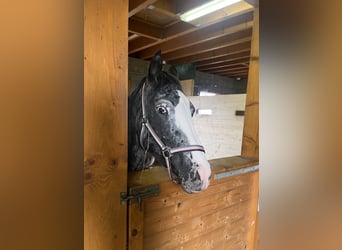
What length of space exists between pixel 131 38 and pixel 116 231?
91 centimetres

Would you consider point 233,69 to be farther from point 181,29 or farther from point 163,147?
point 163,147

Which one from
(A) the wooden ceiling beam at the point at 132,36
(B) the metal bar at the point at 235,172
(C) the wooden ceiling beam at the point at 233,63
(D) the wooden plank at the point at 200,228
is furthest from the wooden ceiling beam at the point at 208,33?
(D) the wooden plank at the point at 200,228

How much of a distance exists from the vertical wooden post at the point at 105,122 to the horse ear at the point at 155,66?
0.25m

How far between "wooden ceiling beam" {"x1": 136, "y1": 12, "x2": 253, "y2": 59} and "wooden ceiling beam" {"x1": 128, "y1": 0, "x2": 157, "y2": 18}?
0.20m

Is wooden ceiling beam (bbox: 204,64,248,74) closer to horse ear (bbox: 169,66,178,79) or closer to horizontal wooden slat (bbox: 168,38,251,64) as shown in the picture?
horizontal wooden slat (bbox: 168,38,251,64)

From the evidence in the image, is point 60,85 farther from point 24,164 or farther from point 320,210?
point 320,210

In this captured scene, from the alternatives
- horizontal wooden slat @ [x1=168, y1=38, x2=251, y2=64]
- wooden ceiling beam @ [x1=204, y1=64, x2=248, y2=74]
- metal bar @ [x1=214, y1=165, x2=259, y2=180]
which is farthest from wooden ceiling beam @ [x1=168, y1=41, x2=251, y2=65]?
metal bar @ [x1=214, y1=165, x2=259, y2=180]

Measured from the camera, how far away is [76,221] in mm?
685

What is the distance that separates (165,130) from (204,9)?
2.83ft

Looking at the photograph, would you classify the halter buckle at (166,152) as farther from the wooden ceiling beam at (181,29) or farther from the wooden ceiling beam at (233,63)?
the wooden ceiling beam at (233,63)

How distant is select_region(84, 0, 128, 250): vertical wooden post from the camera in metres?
0.90

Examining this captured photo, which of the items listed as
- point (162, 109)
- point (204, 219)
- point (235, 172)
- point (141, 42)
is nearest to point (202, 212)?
point (204, 219)

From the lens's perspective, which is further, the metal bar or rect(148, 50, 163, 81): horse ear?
the metal bar

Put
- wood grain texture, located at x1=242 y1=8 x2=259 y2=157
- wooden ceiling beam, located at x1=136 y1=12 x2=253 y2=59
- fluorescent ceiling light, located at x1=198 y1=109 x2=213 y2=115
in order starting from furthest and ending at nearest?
wood grain texture, located at x1=242 y1=8 x2=259 y2=157
fluorescent ceiling light, located at x1=198 y1=109 x2=213 y2=115
wooden ceiling beam, located at x1=136 y1=12 x2=253 y2=59
